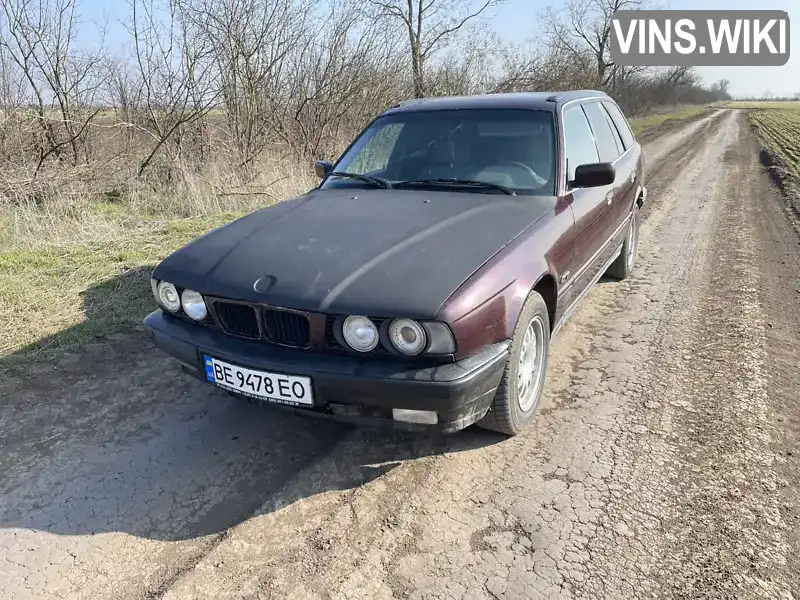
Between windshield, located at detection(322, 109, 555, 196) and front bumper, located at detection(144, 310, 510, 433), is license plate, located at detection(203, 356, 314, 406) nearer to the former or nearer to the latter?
front bumper, located at detection(144, 310, 510, 433)

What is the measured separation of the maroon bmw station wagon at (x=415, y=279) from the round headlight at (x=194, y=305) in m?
0.01

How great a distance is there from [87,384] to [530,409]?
2.66m

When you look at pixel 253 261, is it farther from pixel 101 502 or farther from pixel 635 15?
pixel 635 15

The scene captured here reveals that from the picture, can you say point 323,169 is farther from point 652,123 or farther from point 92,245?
point 652,123

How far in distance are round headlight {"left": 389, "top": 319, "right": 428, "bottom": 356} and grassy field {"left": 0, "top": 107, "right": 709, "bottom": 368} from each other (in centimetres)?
280

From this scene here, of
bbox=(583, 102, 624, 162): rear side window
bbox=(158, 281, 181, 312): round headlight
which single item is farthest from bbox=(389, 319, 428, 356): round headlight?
bbox=(583, 102, 624, 162): rear side window

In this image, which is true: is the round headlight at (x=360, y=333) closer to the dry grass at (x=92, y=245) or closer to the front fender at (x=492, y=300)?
the front fender at (x=492, y=300)

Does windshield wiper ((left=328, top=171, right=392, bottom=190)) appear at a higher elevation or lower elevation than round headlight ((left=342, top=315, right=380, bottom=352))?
higher

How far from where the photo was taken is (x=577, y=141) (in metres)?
3.96

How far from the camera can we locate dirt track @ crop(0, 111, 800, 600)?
211 cm

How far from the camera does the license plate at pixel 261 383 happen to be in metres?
2.45

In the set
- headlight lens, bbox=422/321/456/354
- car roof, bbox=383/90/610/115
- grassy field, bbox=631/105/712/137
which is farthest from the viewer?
grassy field, bbox=631/105/712/137

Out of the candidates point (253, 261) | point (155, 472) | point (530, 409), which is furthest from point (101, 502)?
point (530, 409)

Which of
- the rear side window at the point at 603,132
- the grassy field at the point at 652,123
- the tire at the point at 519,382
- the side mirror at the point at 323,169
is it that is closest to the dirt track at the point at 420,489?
the tire at the point at 519,382
